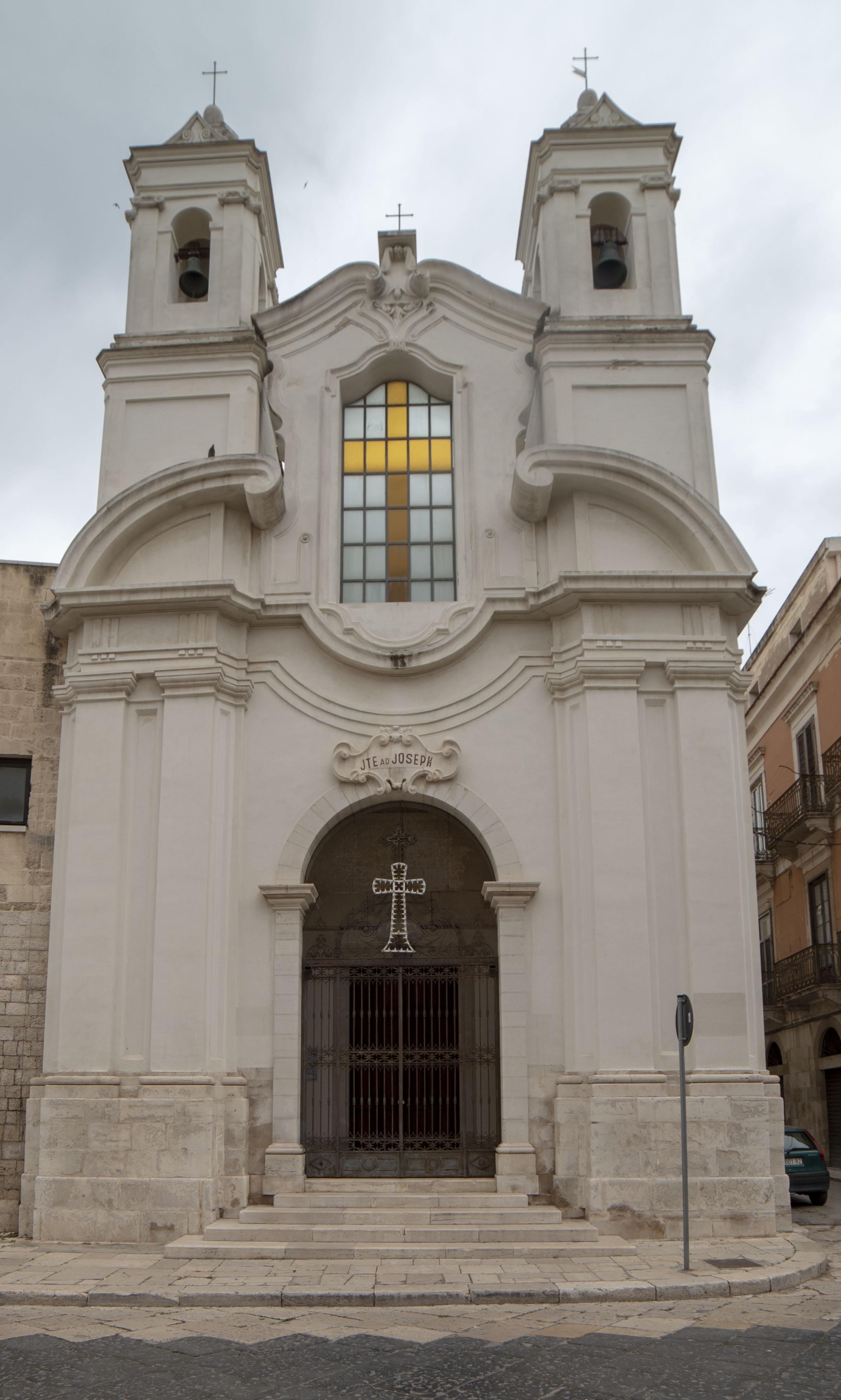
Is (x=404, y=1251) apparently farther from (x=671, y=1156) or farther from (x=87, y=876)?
(x=87, y=876)

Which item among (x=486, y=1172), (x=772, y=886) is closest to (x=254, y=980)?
(x=486, y=1172)

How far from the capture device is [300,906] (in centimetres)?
1450

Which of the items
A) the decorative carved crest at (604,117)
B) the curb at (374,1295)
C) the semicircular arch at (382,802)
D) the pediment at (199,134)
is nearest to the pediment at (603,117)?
the decorative carved crest at (604,117)

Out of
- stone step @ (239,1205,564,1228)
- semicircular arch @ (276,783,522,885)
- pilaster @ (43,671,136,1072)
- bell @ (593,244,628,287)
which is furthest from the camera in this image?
bell @ (593,244,628,287)

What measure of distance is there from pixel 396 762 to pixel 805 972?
41.6 ft

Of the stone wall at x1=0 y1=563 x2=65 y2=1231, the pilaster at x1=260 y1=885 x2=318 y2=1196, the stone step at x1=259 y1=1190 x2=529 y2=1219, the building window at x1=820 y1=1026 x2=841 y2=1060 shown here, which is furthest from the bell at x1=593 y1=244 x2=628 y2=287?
the building window at x1=820 y1=1026 x2=841 y2=1060

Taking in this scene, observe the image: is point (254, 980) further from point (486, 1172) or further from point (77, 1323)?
point (77, 1323)

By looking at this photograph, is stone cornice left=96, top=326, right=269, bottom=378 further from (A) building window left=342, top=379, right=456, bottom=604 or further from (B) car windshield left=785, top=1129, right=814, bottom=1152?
(B) car windshield left=785, top=1129, right=814, bottom=1152

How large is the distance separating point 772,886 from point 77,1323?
2099 cm

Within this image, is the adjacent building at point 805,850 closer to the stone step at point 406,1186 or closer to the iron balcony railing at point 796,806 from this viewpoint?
the iron balcony railing at point 796,806

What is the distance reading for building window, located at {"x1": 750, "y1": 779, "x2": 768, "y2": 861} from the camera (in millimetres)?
27297

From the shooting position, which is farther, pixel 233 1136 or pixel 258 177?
pixel 258 177

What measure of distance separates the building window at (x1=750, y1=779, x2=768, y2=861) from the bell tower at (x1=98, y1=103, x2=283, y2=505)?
48.0 ft

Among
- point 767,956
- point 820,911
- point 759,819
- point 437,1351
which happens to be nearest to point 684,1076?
point 437,1351
